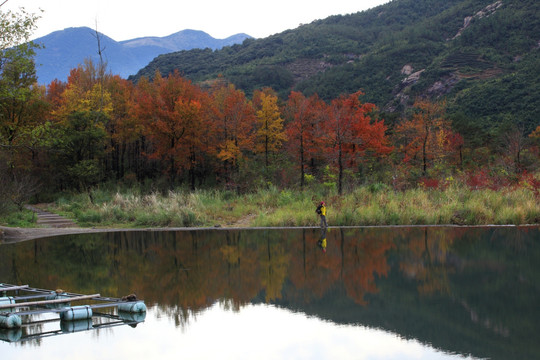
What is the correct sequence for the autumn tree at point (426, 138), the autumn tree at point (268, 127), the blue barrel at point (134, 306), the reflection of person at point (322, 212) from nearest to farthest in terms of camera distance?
the blue barrel at point (134, 306) → the reflection of person at point (322, 212) → the autumn tree at point (426, 138) → the autumn tree at point (268, 127)

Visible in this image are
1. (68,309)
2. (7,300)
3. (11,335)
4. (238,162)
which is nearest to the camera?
(11,335)

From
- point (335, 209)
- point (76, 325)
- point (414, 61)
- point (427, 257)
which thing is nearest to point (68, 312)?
point (76, 325)

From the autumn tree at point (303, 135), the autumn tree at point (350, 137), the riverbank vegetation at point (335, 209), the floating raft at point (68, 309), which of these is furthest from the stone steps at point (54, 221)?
the autumn tree at point (303, 135)

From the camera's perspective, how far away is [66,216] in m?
23.7

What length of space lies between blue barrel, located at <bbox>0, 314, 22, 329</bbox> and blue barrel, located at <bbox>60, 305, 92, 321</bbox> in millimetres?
712

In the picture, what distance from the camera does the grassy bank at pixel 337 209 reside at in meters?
18.6

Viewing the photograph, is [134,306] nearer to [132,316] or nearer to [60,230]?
[132,316]

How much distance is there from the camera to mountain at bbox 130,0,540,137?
194 ft

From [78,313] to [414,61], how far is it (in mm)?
86578

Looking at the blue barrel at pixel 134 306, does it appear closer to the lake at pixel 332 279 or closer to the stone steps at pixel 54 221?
the lake at pixel 332 279

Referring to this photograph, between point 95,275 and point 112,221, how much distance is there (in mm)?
10110

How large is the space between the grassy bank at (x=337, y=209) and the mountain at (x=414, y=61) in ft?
86.6

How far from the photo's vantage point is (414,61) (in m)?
86.4

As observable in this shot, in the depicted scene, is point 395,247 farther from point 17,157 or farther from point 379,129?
→ point 17,157
